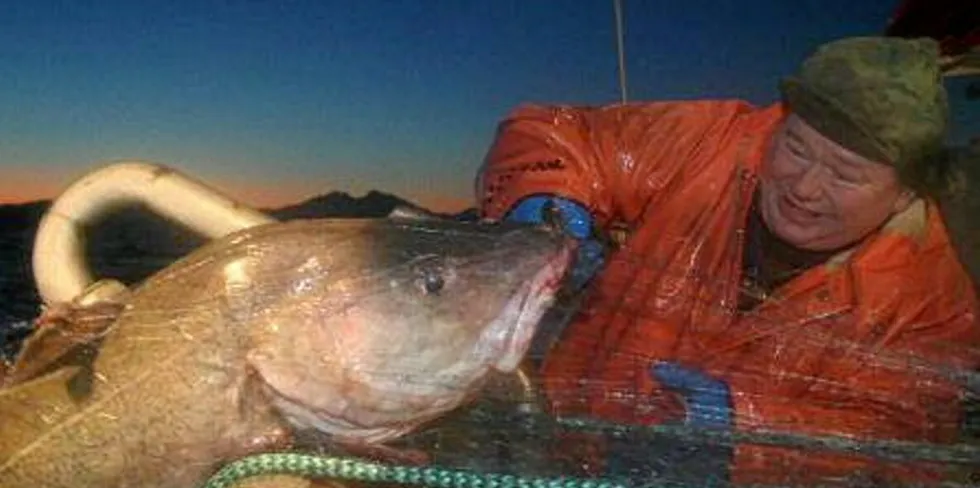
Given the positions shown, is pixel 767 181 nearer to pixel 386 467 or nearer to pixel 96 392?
pixel 386 467

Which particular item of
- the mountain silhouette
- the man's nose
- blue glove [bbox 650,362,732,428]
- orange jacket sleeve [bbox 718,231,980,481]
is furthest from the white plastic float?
the man's nose

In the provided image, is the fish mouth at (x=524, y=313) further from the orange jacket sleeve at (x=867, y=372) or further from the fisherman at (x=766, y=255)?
the orange jacket sleeve at (x=867, y=372)

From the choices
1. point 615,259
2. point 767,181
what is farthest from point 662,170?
point 615,259

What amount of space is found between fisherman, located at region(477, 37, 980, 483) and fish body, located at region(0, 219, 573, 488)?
0.39 m

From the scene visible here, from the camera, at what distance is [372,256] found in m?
2.62

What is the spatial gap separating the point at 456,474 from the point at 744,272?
6.53 feet

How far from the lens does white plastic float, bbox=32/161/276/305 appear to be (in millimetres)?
2838

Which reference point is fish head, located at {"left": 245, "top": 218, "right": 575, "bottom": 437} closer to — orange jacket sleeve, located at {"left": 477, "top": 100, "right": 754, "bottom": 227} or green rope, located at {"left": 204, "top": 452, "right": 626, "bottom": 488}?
green rope, located at {"left": 204, "top": 452, "right": 626, "bottom": 488}

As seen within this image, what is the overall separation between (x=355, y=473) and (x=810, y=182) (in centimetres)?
210

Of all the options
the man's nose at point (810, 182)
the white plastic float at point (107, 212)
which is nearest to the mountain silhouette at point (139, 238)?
the white plastic float at point (107, 212)

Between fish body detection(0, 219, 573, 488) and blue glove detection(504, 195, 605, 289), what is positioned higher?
blue glove detection(504, 195, 605, 289)

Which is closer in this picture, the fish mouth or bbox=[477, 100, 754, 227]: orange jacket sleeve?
the fish mouth

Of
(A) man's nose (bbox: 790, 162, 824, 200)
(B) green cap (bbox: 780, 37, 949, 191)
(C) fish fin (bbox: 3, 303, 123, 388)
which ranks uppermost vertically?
(B) green cap (bbox: 780, 37, 949, 191)

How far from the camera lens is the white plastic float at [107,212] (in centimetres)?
284
